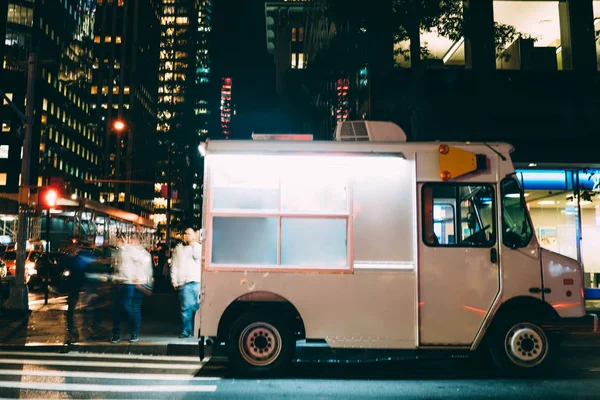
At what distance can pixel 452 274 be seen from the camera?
289 inches

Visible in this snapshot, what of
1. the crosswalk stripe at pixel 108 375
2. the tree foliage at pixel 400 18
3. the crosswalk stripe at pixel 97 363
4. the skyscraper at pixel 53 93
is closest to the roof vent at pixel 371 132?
the crosswalk stripe at pixel 108 375

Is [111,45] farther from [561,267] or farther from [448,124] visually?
[561,267]

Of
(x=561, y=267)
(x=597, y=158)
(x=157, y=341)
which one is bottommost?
(x=157, y=341)

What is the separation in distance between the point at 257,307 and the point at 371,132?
304 centimetres

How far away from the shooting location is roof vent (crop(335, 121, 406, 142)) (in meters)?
8.05

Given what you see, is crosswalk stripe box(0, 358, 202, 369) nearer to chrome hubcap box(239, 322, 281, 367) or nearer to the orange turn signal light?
chrome hubcap box(239, 322, 281, 367)

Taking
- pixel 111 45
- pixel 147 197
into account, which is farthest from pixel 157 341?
pixel 147 197

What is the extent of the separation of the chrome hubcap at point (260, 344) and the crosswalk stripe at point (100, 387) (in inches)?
25.5

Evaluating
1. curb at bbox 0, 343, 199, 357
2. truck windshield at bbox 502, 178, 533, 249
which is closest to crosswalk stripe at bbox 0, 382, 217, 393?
curb at bbox 0, 343, 199, 357

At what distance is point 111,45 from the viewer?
126375mm

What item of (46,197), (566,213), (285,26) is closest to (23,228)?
(46,197)

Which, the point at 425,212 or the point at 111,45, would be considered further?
the point at 111,45

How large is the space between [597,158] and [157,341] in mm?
13737

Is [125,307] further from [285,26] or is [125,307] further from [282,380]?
[285,26]
